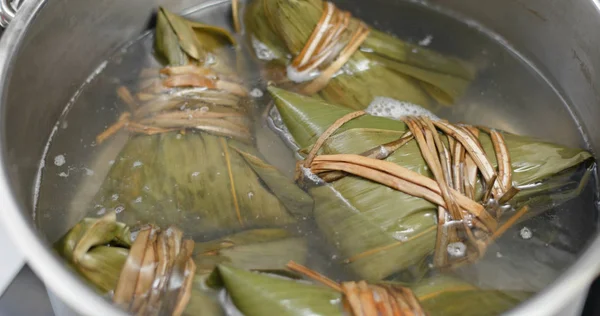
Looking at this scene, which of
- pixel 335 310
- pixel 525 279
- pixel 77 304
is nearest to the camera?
pixel 77 304

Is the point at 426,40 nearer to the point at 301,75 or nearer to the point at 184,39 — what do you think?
the point at 301,75

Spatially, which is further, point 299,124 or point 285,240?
point 299,124

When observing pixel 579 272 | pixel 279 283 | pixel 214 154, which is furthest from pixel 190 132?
pixel 579 272

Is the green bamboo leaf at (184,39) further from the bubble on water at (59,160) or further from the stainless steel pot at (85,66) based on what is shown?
the bubble on water at (59,160)

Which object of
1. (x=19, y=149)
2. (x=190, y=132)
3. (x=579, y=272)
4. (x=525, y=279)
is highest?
(x=19, y=149)

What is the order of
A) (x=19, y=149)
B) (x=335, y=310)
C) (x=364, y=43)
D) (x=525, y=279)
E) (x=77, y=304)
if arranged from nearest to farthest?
(x=77, y=304) → (x=335, y=310) → (x=525, y=279) → (x=19, y=149) → (x=364, y=43)

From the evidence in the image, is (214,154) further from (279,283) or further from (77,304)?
(77,304)

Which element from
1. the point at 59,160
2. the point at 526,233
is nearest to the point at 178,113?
the point at 59,160

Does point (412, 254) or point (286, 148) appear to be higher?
point (286, 148)
